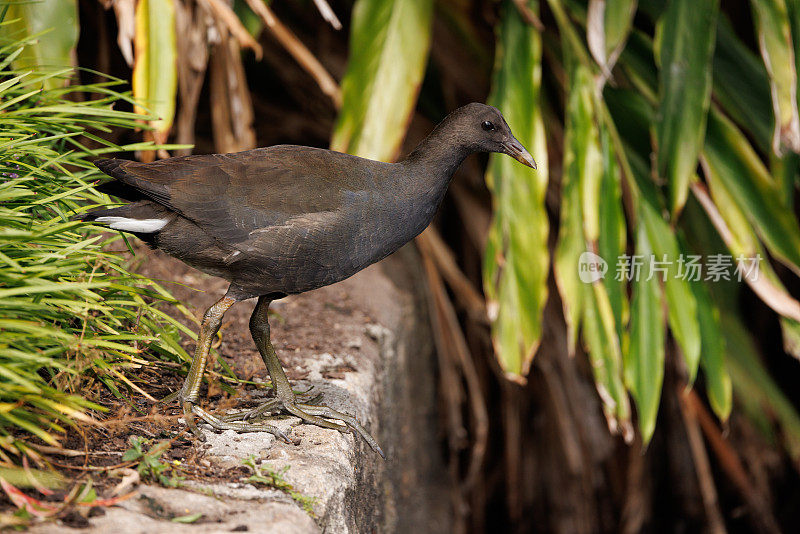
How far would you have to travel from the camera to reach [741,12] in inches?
186

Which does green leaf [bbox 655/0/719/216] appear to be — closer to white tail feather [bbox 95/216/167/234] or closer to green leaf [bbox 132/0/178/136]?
green leaf [bbox 132/0/178/136]

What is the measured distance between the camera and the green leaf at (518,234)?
316cm

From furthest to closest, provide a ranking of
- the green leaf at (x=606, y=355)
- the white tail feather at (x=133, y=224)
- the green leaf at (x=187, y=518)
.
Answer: the green leaf at (x=606, y=355) < the white tail feather at (x=133, y=224) < the green leaf at (x=187, y=518)

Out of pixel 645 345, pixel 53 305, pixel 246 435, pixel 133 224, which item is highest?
pixel 133 224

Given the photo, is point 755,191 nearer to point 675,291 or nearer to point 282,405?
point 675,291


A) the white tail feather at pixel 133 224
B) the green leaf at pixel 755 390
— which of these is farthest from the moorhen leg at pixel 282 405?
the green leaf at pixel 755 390

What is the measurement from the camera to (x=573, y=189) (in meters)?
3.25

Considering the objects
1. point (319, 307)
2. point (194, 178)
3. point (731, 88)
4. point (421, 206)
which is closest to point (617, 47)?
point (731, 88)

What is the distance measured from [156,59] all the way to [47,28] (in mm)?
361

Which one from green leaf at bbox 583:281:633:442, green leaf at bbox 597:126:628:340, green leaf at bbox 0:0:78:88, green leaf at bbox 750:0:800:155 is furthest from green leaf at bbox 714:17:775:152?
green leaf at bbox 0:0:78:88

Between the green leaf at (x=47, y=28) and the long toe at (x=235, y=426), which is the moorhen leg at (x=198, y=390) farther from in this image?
the green leaf at (x=47, y=28)

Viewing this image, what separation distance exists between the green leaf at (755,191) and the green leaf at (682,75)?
10.7 inches

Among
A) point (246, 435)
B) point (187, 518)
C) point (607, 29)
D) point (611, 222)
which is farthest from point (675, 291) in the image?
point (187, 518)

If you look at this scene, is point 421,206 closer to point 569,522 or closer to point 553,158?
point 553,158
